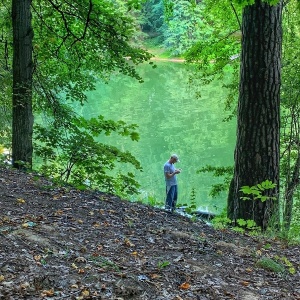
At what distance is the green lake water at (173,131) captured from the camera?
648 inches

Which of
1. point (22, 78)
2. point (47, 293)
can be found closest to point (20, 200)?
point (47, 293)

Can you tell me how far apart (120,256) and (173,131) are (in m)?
20.1

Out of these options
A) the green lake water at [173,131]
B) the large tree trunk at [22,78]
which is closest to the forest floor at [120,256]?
the large tree trunk at [22,78]

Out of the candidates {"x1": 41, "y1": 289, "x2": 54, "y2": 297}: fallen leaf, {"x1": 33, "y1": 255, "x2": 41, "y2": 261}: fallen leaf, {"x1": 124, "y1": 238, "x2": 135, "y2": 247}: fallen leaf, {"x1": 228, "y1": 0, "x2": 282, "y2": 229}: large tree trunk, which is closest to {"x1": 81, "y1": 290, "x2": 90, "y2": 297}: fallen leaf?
{"x1": 41, "y1": 289, "x2": 54, "y2": 297}: fallen leaf

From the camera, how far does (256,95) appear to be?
568 cm

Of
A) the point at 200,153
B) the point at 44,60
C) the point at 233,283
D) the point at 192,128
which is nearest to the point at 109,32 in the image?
the point at 44,60

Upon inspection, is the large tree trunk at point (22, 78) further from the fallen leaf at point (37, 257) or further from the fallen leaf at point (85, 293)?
the fallen leaf at point (85, 293)

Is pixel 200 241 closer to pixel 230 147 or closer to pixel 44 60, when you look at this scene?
pixel 44 60

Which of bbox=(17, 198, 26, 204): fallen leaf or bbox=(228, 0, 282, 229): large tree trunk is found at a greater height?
bbox=(228, 0, 282, 229): large tree trunk

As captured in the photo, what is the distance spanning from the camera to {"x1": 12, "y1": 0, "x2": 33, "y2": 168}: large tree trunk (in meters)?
6.79

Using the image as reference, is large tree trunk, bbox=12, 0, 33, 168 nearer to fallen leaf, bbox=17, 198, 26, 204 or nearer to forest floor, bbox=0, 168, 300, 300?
forest floor, bbox=0, 168, 300, 300

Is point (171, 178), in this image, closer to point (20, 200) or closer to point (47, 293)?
point (20, 200)

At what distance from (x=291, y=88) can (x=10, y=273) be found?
8.01 meters

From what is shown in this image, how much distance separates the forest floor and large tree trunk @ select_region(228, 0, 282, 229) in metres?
0.94
